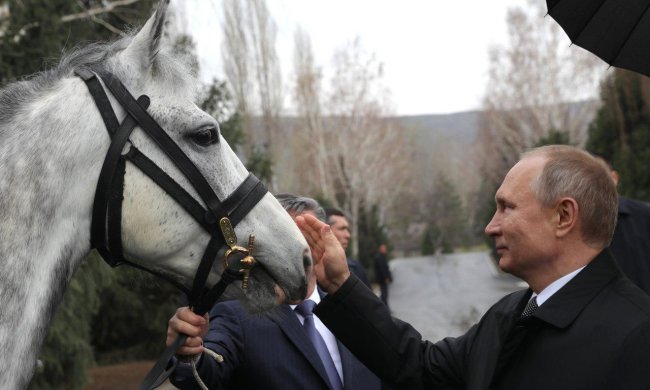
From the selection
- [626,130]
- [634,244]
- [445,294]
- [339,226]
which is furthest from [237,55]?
[634,244]

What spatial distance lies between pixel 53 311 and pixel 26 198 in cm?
34

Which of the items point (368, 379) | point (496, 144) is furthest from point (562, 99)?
point (368, 379)

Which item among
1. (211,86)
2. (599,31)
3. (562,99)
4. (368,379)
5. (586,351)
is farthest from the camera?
(562,99)

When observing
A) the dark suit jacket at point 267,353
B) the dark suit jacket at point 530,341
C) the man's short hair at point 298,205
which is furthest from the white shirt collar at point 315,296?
the dark suit jacket at point 530,341

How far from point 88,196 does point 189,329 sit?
585 mm

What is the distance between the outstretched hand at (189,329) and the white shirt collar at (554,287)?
3.68 feet

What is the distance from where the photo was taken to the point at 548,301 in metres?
2.28

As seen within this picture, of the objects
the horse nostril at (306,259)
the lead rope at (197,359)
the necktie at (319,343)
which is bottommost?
the necktie at (319,343)

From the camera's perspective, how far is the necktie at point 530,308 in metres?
2.33

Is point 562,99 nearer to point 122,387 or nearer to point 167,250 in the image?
point 122,387

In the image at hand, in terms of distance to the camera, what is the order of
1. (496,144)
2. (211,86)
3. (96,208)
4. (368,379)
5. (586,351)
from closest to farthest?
(586,351) < (96,208) < (368,379) < (211,86) < (496,144)

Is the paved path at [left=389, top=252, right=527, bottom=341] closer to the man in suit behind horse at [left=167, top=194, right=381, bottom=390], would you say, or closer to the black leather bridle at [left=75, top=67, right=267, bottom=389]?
the man in suit behind horse at [left=167, top=194, right=381, bottom=390]

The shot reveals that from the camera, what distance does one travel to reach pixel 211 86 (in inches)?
438

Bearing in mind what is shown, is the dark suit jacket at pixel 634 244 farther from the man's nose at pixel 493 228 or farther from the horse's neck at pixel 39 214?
the horse's neck at pixel 39 214
